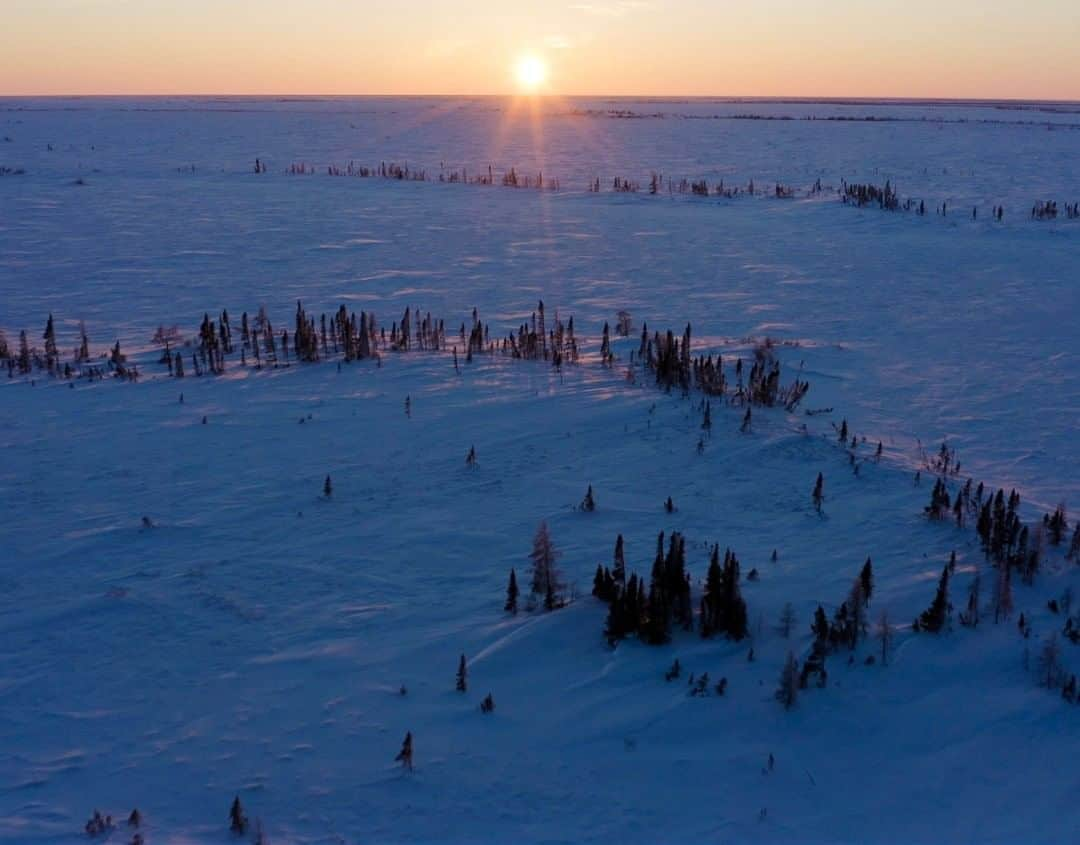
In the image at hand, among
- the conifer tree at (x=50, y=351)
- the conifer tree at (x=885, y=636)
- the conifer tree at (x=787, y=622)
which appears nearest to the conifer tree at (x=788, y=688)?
the conifer tree at (x=787, y=622)

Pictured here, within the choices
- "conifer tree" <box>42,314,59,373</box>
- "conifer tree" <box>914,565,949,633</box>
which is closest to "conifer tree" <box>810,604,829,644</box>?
"conifer tree" <box>914,565,949,633</box>

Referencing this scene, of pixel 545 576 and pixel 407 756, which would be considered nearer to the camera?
pixel 407 756

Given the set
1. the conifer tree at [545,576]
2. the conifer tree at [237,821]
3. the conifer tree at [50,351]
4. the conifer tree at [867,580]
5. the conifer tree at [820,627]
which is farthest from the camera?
the conifer tree at [50,351]

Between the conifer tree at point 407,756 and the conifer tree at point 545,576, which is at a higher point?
the conifer tree at point 545,576

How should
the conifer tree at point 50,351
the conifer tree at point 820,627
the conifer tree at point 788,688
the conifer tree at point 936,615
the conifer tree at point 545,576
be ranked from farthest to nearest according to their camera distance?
the conifer tree at point 50,351, the conifer tree at point 545,576, the conifer tree at point 936,615, the conifer tree at point 820,627, the conifer tree at point 788,688

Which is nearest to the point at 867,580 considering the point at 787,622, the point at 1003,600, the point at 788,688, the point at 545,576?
the point at 787,622

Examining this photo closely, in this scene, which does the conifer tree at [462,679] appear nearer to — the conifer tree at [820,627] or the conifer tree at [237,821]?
the conifer tree at [237,821]

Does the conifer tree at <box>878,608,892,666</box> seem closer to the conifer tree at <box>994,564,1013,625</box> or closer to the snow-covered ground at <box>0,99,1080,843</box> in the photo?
the snow-covered ground at <box>0,99,1080,843</box>

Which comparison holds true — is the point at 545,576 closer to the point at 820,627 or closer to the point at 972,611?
the point at 820,627

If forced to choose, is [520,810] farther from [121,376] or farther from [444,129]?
[444,129]
